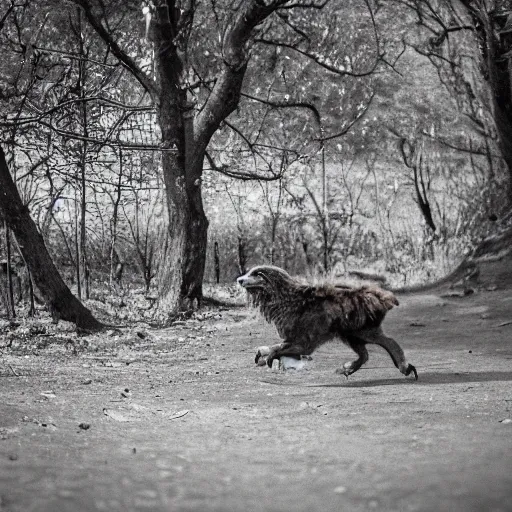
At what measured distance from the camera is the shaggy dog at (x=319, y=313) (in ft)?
20.2

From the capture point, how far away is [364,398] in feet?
16.9

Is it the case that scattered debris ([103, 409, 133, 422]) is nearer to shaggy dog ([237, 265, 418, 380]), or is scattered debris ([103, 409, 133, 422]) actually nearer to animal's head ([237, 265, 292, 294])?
shaggy dog ([237, 265, 418, 380])

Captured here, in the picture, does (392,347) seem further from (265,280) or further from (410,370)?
(265,280)

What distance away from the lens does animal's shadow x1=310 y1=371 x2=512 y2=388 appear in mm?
5883

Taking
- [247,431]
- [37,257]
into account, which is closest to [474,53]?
[37,257]

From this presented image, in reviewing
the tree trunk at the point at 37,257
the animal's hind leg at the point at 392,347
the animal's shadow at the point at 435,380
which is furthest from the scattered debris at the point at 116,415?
the tree trunk at the point at 37,257

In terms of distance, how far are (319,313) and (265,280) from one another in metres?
0.57

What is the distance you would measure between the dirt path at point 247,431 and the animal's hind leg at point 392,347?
10 cm

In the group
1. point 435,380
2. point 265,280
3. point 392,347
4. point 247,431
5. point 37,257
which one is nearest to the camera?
point 247,431

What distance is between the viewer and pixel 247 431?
3.98 m

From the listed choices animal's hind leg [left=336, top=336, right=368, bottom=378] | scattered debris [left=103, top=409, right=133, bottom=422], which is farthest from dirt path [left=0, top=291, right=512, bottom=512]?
animal's hind leg [left=336, top=336, right=368, bottom=378]

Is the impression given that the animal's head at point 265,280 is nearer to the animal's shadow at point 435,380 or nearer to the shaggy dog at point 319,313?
the shaggy dog at point 319,313

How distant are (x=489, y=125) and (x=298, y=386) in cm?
929

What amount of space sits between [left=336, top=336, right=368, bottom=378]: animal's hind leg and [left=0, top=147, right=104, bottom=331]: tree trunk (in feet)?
13.9
